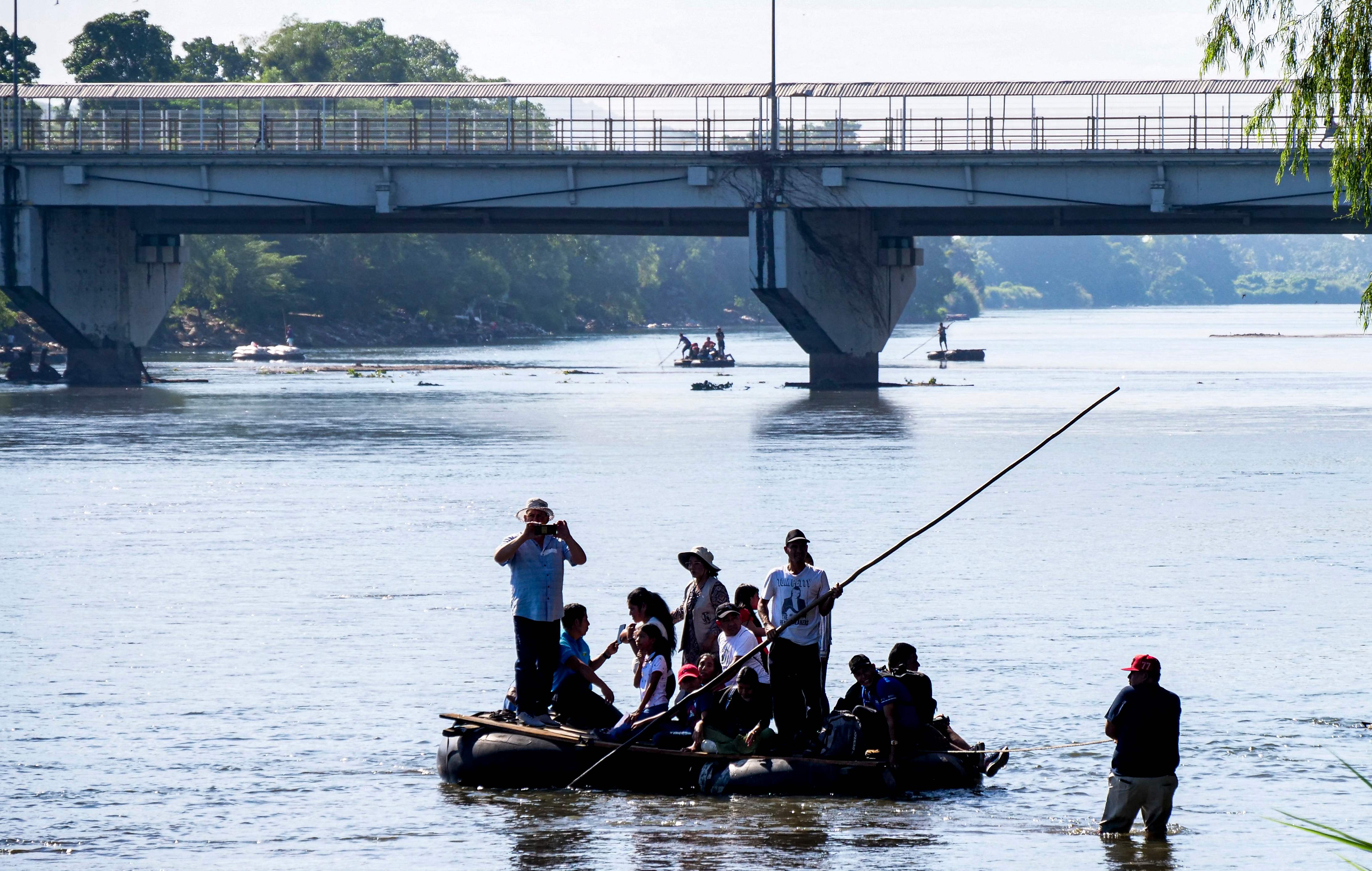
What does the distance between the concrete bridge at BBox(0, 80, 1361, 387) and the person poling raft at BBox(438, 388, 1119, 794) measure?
42071 mm

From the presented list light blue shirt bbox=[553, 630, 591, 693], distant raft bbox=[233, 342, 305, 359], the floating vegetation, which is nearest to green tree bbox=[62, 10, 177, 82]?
distant raft bbox=[233, 342, 305, 359]

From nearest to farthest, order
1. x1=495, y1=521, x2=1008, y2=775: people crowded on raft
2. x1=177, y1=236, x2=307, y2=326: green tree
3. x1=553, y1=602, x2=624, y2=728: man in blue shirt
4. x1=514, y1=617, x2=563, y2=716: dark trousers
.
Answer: x1=495, y1=521, x2=1008, y2=775: people crowded on raft < x1=514, y1=617, x2=563, y2=716: dark trousers < x1=553, y1=602, x2=624, y2=728: man in blue shirt < x1=177, y1=236, x2=307, y2=326: green tree

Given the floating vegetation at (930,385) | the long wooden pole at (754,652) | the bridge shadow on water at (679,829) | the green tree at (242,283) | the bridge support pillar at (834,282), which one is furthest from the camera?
the green tree at (242,283)

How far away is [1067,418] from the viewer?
2005 inches

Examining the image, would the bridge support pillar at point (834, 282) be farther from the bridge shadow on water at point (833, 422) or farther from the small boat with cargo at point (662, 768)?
the small boat with cargo at point (662, 768)

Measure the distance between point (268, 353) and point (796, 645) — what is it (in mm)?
90194

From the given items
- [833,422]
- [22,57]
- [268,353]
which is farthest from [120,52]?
[833,422]

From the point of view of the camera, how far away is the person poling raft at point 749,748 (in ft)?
46.6

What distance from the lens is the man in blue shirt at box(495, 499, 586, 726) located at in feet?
47.6

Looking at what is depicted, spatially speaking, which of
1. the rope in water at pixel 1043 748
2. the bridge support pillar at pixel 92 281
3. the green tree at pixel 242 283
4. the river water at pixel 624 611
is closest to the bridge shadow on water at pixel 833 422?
the river water at pixel 624 611

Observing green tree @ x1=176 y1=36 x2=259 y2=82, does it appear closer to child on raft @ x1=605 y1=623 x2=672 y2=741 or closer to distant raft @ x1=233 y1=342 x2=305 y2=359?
distant raft @ x1=233 y1=342 x2=305 y2=359

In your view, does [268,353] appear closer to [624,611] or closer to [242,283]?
[242,283]

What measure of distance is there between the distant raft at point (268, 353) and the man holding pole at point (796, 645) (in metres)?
87.4

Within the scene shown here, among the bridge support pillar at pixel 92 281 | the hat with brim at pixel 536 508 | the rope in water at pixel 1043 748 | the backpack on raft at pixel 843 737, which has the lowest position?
the rope in water at pixel 1043 748
